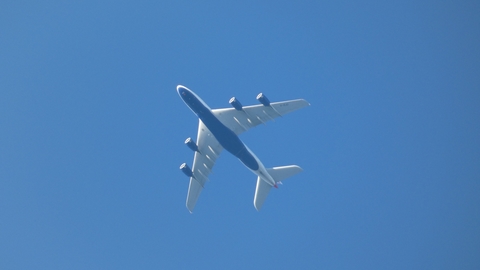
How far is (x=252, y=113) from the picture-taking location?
54.8 m

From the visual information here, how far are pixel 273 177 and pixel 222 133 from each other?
8.45m

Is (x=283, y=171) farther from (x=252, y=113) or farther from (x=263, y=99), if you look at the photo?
(x=263, y=99)

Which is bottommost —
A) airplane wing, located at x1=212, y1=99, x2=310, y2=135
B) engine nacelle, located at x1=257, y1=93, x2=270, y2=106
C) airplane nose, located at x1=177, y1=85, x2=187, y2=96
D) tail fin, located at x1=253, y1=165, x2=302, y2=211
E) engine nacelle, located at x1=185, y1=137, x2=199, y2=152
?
tail fin, located at x1=253, y1=165, x2=302, y2=211

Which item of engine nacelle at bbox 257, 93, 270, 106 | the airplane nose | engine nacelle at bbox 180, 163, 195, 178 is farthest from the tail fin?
the airplane nose

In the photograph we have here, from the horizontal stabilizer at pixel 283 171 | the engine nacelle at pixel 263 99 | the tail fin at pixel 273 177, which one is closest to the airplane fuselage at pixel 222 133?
the horizontal stabilizer at pixel 283 171

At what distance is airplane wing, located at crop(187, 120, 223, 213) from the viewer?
59344mm

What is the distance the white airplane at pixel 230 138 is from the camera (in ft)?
174

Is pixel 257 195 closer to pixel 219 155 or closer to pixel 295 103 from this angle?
pixel 219 155

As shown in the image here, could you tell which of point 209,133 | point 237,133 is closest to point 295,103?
point 237,133

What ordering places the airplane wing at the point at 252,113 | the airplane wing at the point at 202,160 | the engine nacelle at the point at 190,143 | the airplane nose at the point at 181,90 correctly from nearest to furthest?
the airplane wing at the point at 252,113, the airplane nose at the point at 181,90, the engine nacelle at the point at 190,143, the airplane wing at the point at 202,160

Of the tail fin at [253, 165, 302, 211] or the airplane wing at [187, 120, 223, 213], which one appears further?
the airplane wing at [187, 120, 223, 213]

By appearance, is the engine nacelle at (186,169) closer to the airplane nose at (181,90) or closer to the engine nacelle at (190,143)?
the engine nacelle at (190,143)

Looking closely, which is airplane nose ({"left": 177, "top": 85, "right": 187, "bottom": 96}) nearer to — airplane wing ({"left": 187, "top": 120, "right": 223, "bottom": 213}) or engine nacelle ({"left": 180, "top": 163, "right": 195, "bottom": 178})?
airplane wing ({"left": 187, "top": 120, "right": 223, "bottom": 213})

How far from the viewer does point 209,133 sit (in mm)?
58875
